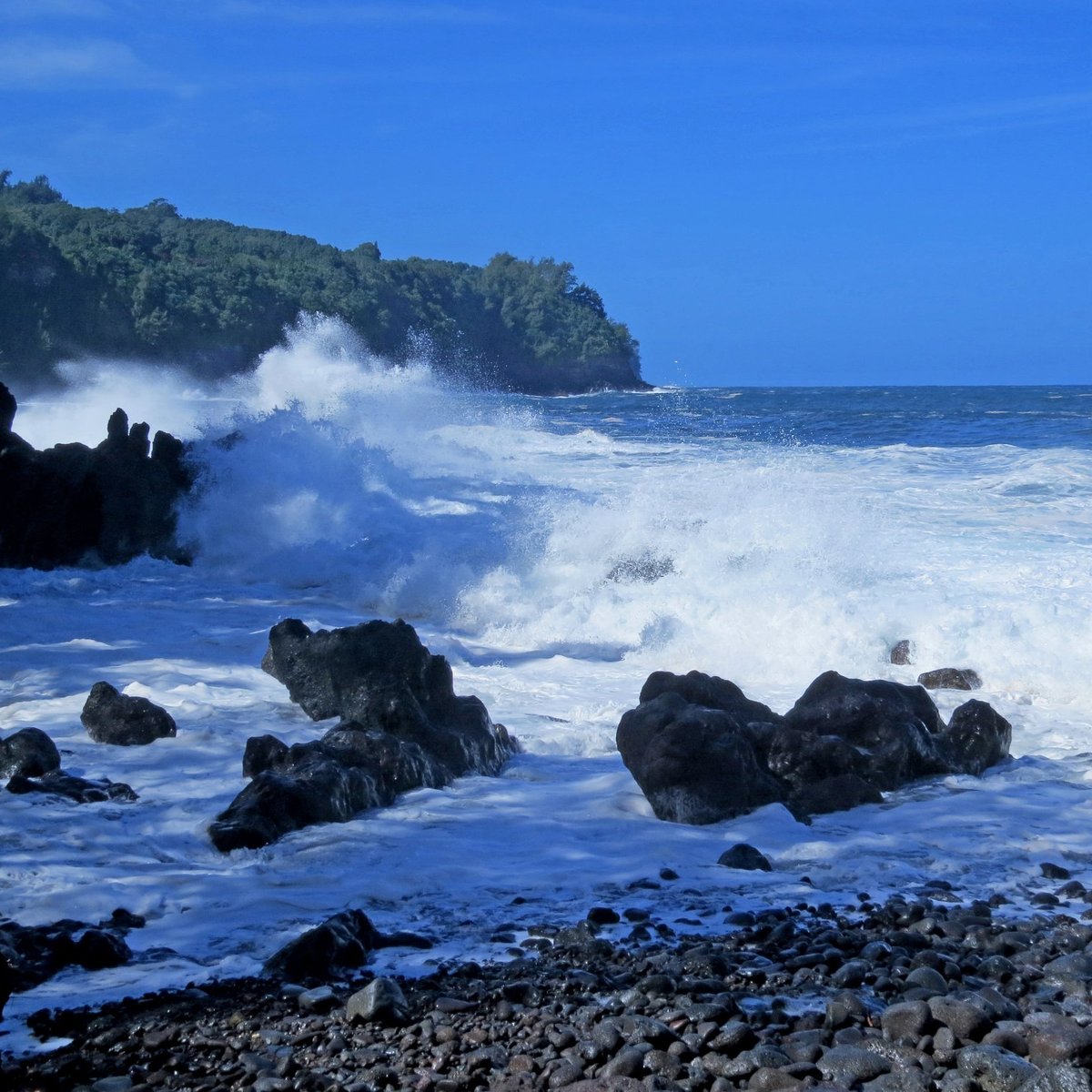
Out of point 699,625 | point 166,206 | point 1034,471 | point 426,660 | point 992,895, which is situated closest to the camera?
point 992,895

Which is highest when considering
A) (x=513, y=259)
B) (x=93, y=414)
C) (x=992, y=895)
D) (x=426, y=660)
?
(x=513, y=259)

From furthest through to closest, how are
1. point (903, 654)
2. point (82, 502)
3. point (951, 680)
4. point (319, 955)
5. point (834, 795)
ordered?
1. point (82, 502)
2. point (903, 654)
3. point (951, 680)
4. point (834, 795)
5. point (319, 955)

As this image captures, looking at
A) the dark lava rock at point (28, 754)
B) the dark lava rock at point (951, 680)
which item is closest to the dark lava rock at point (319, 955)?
the dark lava rock at point (28, 754)

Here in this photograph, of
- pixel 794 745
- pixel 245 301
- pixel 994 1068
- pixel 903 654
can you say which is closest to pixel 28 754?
pixel 794 745

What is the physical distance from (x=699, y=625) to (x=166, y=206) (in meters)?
87.6

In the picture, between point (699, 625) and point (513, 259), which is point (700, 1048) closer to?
point (699, 625)

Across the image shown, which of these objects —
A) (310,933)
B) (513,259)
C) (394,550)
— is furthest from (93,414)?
(513,259)

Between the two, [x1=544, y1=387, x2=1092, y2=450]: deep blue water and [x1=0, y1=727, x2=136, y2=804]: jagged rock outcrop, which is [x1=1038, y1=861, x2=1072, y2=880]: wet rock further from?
[x1=544, y1=387, x2=1092, y2=450]: deep blue water

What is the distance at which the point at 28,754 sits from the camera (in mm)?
5758

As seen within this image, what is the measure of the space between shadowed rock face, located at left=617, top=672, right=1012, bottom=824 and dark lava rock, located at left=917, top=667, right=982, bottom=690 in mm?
1724

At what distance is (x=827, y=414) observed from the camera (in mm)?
46344

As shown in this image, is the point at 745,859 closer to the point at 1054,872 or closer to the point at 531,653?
the point at 1054,872

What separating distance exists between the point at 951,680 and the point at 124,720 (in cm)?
526

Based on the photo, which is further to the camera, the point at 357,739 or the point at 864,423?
the point at 864,423
